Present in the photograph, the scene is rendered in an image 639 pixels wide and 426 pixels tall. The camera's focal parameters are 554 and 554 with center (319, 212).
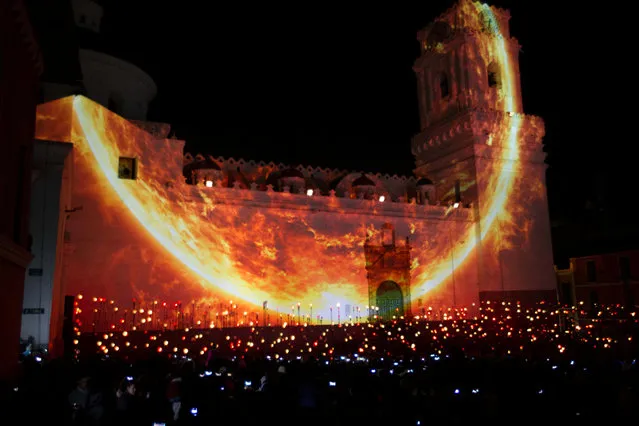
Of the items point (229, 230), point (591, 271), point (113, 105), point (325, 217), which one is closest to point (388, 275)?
point (325, 217)

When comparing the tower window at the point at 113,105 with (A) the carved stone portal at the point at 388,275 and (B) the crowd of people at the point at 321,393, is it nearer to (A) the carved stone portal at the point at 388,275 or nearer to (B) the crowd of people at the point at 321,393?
(A) the carved stone portal at the point at 388,275

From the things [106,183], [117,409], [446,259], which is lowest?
[117,409]

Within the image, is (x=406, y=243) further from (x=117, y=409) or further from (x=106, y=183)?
(x=117, y=409)

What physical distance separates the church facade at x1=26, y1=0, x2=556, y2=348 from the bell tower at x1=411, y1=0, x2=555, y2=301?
64 millimetres

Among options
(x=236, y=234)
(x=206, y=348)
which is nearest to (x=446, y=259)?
(x=236, y=234)

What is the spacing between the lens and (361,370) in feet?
26.6

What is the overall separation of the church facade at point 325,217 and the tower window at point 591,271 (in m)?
7.41

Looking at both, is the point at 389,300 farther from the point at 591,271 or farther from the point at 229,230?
the point at 591,271

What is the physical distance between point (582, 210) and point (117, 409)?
115 feet

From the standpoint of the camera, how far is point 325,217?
20609 mm

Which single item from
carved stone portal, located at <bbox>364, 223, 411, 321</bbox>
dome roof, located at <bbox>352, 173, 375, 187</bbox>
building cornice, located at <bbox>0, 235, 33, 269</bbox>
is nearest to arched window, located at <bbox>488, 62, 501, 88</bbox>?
dome roof, located at <bbox>352, 173, 375, 187</bbox>

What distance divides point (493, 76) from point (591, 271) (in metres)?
13.1

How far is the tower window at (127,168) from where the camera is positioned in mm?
16922

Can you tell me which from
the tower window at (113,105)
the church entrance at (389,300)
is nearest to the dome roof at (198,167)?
the tower window at (113,105)
